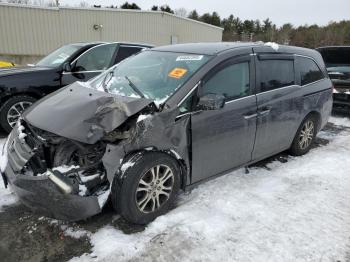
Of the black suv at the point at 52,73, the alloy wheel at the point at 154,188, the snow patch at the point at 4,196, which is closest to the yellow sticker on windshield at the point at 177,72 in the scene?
the alloy wheel at the point at 154,188

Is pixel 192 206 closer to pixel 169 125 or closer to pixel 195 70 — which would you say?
pixel 169 125

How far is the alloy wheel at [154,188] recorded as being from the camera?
3012mm

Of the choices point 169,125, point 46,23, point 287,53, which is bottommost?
point 169,125

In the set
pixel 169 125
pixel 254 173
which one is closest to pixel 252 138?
pixel 254 173

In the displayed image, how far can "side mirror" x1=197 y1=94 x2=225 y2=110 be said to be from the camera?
3.19m

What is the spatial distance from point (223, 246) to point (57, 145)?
5.76ft

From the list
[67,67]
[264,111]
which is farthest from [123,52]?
[264,111]

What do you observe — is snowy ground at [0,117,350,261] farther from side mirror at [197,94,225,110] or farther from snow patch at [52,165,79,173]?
side mirror at [197,94,225,110]

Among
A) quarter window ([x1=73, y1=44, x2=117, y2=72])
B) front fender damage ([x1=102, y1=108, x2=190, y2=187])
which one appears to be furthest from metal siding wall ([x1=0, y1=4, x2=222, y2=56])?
front fender damage ([x1=102, y1=108, x2=190, y2=187])

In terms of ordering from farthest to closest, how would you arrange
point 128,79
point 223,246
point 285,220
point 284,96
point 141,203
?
point 284,96 → point 128,79 → point 285,220 → point 141,203 → point 223,246

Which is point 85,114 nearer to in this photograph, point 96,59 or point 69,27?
point 96,59

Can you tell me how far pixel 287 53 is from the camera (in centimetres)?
449

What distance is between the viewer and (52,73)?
5895 millimetres

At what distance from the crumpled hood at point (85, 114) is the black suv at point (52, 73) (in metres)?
2.33
